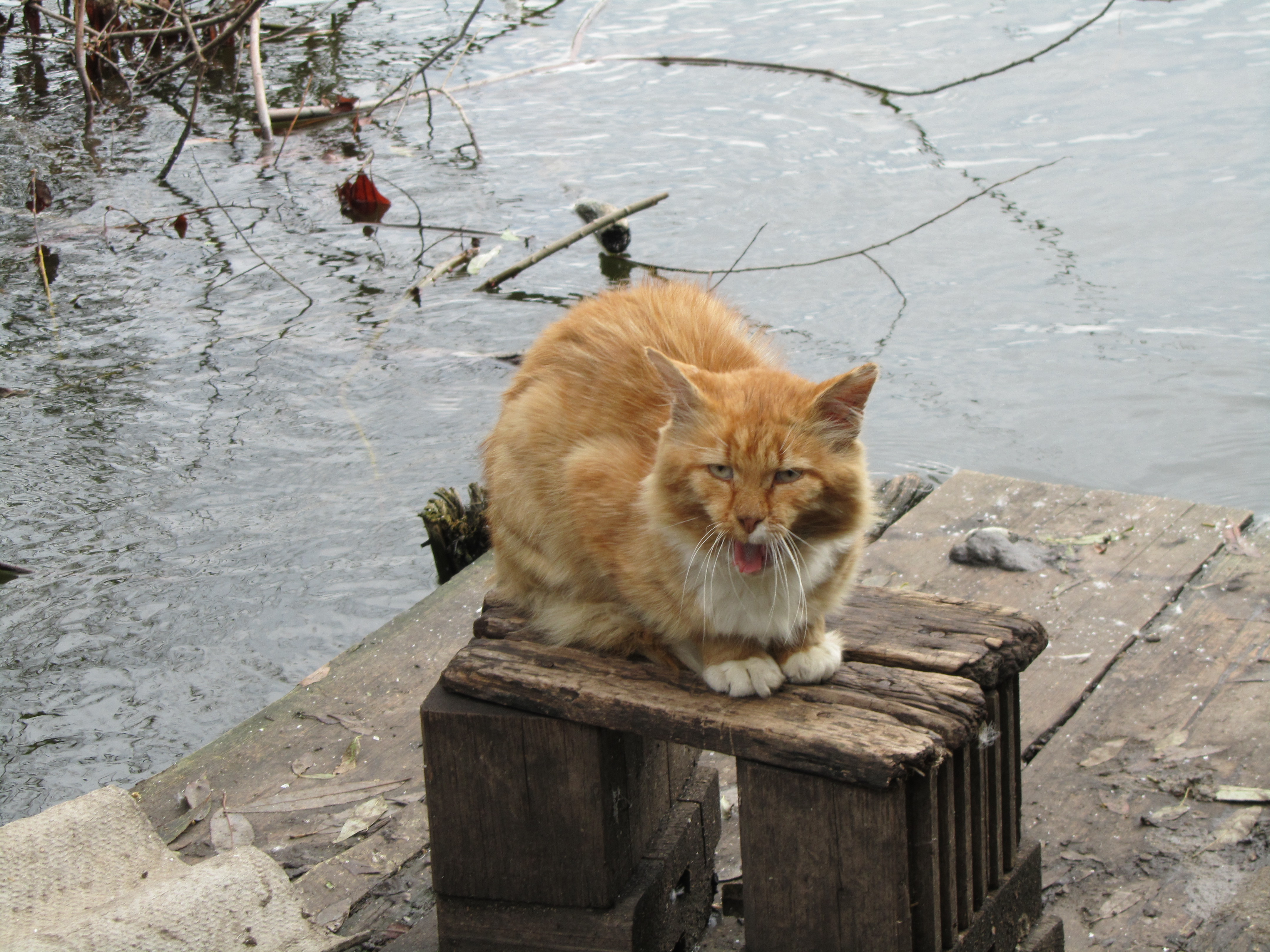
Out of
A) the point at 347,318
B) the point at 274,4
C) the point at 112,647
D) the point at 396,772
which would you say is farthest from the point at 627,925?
the point at 274,4

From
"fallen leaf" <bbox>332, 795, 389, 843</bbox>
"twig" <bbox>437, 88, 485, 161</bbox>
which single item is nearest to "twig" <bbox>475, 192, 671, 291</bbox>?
"twig" <bbox>437, 88, 485, 161</bbox>

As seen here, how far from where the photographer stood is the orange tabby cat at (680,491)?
2.16m

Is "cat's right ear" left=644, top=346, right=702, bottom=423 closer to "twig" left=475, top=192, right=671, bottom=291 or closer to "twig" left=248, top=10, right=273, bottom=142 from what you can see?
"twig" left=475, top=192, right=671, bottom=291

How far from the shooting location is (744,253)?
20.9ft

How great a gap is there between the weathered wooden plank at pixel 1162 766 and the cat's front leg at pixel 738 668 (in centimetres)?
89

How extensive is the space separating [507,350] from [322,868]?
3691 mm

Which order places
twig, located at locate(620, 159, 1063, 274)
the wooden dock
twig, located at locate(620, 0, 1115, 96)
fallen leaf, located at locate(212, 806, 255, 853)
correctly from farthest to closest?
twig, located at locate(620, 0, 1115, 96) < twig, located at locate(620, 159, 1063, 274) < fallen leaf, located at locate(212, 806, 255, 853) < the wooden dock

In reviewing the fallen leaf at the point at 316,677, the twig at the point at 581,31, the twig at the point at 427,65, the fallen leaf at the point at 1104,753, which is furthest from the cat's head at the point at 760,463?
the twig at the point at 581,31

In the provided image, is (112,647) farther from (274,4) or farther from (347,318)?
(274,4)

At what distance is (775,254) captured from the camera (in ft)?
22.4

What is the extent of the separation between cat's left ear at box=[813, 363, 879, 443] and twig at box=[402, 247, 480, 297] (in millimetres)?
4772

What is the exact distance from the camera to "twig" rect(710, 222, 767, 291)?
6053 mm

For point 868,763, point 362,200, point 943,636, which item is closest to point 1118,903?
point 943,636

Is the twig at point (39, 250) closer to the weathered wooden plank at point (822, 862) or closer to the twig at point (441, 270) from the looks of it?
the twig at point (441, 270)
